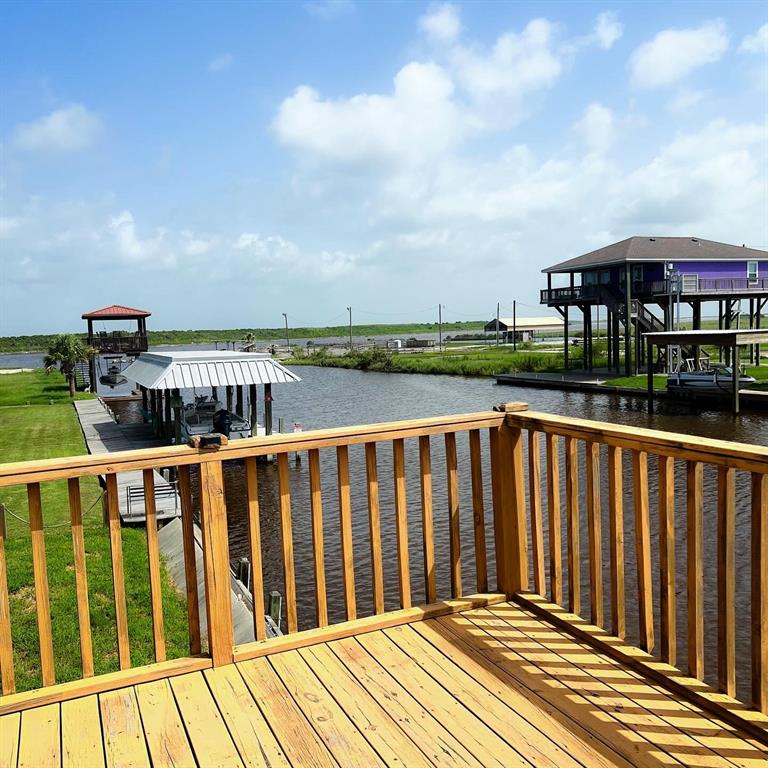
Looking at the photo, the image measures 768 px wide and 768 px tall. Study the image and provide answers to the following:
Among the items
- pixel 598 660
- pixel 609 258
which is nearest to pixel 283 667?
pixel 598 660

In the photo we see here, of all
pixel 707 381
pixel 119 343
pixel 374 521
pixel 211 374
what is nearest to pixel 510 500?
pixel 374 521

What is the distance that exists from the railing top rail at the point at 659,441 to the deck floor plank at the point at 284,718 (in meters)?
1.67

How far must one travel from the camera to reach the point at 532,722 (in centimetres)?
249

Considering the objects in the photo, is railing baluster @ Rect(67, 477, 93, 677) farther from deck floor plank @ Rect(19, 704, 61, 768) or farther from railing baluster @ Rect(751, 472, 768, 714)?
railing baluster @ Rect(751, 472, 768, 714)

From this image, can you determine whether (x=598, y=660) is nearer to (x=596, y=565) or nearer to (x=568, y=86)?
→ (x=596, y=565)

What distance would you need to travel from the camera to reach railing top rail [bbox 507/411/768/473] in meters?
2.37

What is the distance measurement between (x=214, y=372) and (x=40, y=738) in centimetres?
1742

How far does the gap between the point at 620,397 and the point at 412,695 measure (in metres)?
28.2

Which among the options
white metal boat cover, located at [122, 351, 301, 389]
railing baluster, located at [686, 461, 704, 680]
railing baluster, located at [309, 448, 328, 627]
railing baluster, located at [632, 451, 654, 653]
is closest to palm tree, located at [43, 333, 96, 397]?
white metal boat cover, located at [122, 351, 301, 389]

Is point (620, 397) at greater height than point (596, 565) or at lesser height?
lesser

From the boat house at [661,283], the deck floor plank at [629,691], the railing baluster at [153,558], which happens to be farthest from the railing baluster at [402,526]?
the boat house at [661,283]

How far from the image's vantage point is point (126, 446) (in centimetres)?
2061

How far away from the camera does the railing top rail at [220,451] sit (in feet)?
8.54

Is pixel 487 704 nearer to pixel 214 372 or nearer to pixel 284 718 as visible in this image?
pixel 284 718
